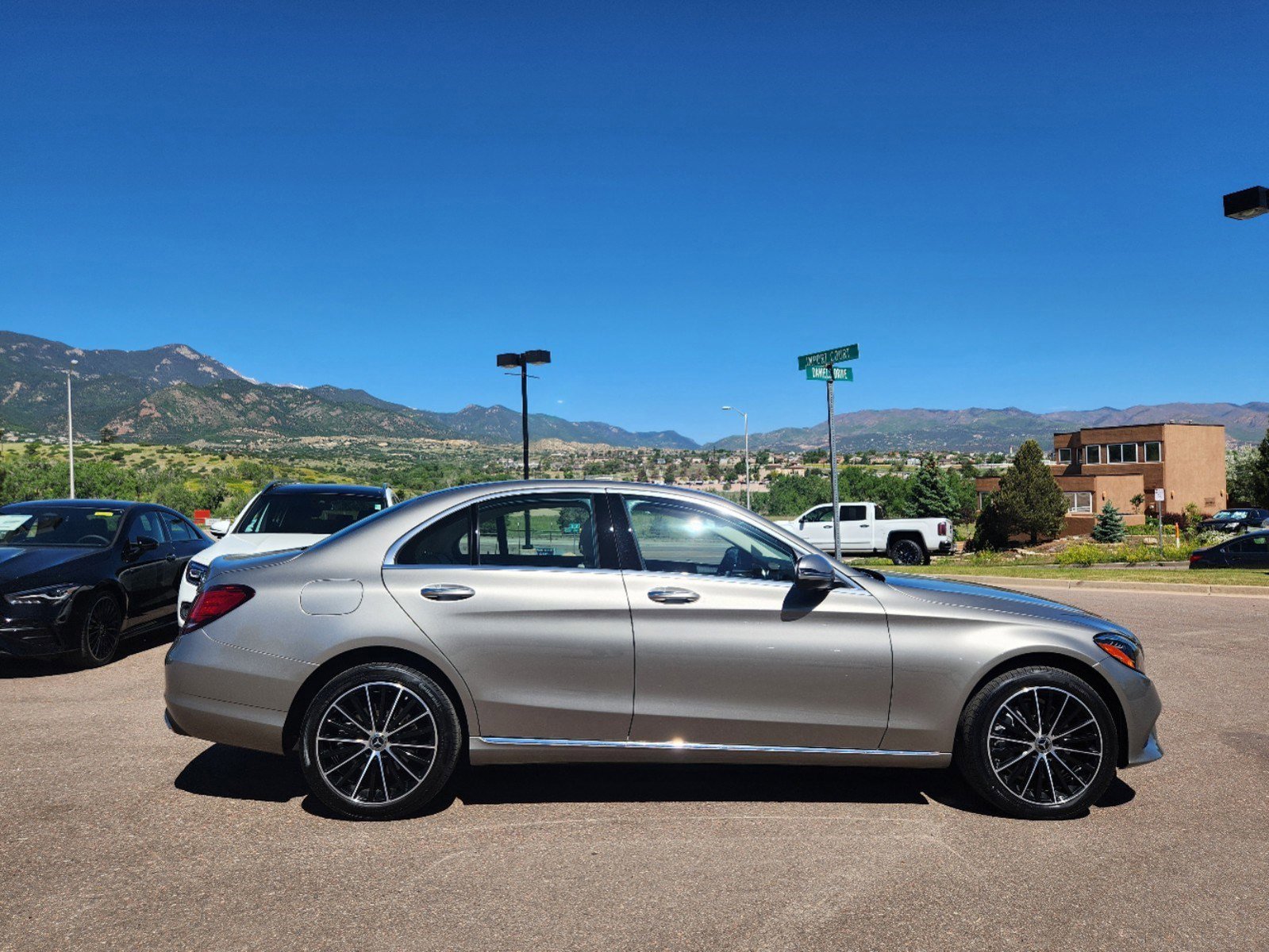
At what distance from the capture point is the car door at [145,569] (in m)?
9.09

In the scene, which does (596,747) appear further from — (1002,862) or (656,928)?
(1002,862)

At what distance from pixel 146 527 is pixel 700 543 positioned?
24.9 feet

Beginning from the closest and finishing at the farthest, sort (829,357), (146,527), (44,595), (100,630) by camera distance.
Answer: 1. (44,595)
2. (100,630)
3. (146,527)
4. (829,357)

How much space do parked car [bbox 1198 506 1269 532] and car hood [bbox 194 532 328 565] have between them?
172 ft

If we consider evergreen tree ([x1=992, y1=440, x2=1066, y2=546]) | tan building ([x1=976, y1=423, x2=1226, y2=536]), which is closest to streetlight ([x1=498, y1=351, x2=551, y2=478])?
evergreen tree ([x1=992, y1=440, x2=1066, y2=546])

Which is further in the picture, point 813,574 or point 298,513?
point 298,513

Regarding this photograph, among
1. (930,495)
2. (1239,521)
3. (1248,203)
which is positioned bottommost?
(1239,521)

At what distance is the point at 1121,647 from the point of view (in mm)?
4695

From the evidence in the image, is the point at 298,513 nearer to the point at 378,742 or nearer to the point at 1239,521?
the point at 378,742

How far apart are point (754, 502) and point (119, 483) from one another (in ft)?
116

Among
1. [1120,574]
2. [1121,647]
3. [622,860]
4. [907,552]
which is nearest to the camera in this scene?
[622,860]

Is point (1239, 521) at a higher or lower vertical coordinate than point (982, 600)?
lower

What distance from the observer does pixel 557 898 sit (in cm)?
359

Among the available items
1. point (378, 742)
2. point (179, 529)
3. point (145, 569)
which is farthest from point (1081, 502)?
point (378, 742)
